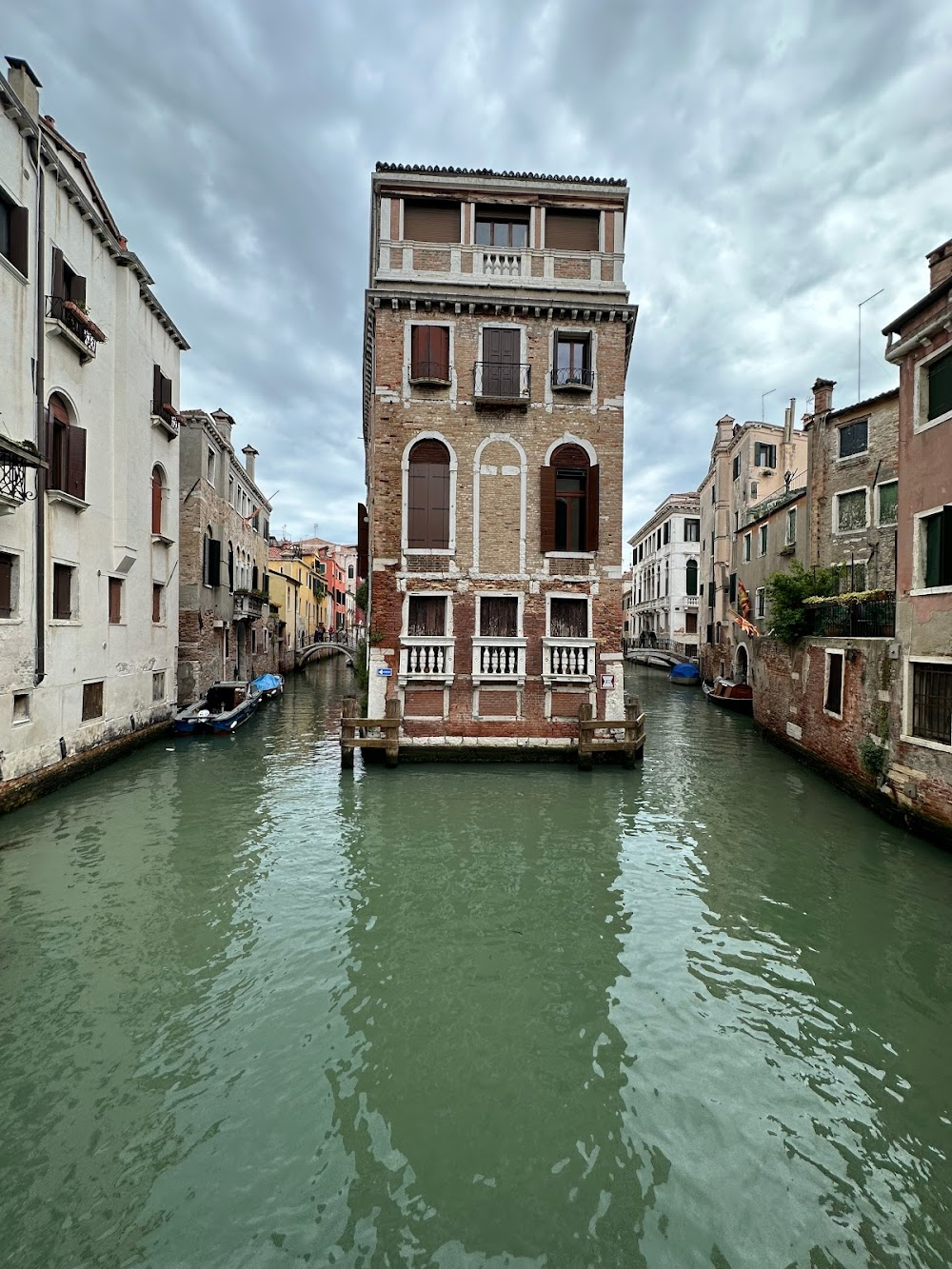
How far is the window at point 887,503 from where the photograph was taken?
1836 centimetres

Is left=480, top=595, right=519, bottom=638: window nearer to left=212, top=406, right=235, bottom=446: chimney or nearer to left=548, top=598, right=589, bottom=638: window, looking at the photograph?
left=548, top=598, right=589, bottom=638: window

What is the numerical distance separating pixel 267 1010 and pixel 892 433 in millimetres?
21978

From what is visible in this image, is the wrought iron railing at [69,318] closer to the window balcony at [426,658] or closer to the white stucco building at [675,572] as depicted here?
the window balcony at [426,658]

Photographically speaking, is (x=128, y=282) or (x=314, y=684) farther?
(x=314, y=684)

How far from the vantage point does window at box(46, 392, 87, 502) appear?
1180 centimetres

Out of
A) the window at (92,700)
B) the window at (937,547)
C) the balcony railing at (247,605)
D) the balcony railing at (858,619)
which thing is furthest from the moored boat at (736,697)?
the window at (92,700)

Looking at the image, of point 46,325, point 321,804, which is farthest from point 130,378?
point 321,804

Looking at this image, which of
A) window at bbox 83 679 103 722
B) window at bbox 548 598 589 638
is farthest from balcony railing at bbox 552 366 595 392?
window at bbox 83 679 103 722

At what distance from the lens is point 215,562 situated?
859 inches

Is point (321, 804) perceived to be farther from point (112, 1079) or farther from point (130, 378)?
point (130, 378)

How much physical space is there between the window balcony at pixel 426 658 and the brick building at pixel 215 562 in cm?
997

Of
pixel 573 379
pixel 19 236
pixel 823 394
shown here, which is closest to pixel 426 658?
pixel 573 379

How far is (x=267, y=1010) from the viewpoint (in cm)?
517

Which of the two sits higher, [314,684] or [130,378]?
[130,378]
